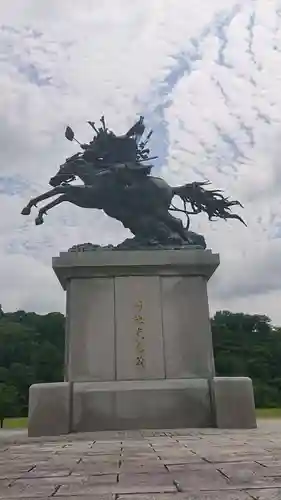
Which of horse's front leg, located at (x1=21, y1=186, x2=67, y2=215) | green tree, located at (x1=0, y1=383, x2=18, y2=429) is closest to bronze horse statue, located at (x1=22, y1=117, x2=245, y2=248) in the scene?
horse's front leg, located at (x1=21, y1=186, x2=67, y2=215)

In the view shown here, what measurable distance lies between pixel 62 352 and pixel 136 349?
28.2 meters

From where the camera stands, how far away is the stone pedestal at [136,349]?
9.48 meters

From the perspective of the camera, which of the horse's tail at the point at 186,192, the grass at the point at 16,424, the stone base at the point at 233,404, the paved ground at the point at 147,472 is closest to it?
the paved ground at the point at 147,472

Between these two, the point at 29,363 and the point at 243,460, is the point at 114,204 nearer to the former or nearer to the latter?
the point at 243,460

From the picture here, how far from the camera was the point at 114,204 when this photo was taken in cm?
1170

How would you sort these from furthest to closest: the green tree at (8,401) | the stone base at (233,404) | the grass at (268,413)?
1. the green tree at (8,401)
2. the grass at (268,413)
3. the stone base at (233,404)

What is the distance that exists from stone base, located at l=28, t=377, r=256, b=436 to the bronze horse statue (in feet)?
10.1

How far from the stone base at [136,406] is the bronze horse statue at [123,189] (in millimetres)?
3084

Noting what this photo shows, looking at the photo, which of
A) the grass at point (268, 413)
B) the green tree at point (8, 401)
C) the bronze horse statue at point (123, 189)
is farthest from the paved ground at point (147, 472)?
the green tree at point (8, 401)

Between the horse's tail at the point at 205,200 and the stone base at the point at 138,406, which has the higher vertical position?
the horse's tail at the point at 205,200

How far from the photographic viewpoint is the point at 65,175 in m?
11.6

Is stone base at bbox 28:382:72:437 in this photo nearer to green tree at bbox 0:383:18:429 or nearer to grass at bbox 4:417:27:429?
grass at bbox 4:417:27:429

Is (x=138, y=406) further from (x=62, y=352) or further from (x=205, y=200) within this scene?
(x=62, y=352)

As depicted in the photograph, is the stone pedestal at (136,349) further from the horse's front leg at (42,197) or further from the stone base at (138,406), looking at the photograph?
the horse's front leg at (42,197)
